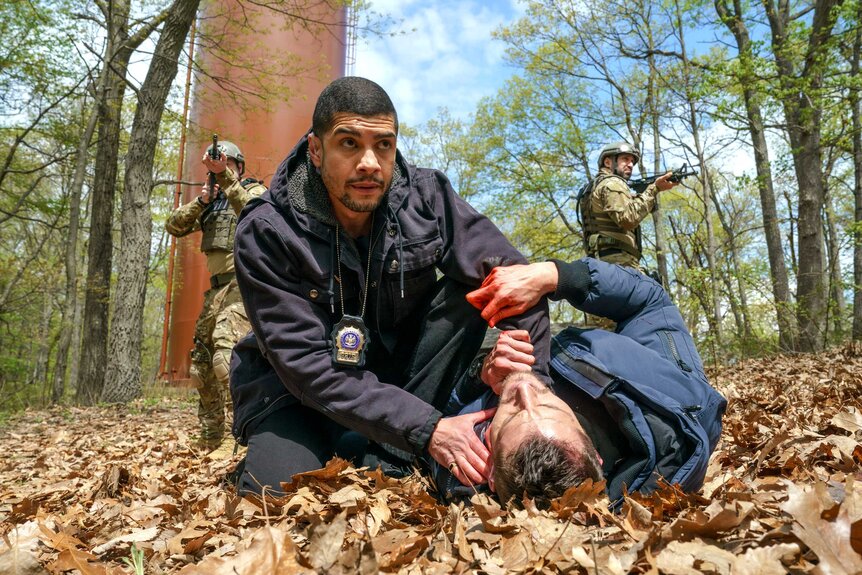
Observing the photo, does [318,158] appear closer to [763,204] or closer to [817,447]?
[817,447]

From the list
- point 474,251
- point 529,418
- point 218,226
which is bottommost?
point 529,418

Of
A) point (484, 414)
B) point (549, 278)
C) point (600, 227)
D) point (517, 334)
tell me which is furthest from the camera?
point (600, 227)

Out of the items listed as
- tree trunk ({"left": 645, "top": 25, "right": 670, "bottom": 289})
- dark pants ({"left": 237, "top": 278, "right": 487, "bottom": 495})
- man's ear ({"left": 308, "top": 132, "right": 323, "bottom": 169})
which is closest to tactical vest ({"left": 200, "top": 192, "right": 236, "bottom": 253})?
man's ear ({"left": 308, "top": 132, "right": 323, "bottom": 169})

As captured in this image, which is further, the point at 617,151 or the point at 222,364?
the point at 617,151

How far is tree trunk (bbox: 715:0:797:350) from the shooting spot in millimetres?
8938

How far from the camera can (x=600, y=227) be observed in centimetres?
662

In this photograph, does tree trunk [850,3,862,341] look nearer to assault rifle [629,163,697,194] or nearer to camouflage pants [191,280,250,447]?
assault rifle [629,163,697,194]

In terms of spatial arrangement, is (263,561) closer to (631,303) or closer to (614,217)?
(631,303)

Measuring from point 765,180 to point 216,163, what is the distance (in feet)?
30.9

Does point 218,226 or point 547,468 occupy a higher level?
point 218,226

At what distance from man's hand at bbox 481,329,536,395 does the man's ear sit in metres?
1.25

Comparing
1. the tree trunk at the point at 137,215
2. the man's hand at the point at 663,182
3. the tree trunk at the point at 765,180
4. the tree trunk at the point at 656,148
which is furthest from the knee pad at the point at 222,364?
the tree trunk at the point at 656,148

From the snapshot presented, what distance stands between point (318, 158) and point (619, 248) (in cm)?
446

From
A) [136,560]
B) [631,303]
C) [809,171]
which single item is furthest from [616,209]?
[136,560]
